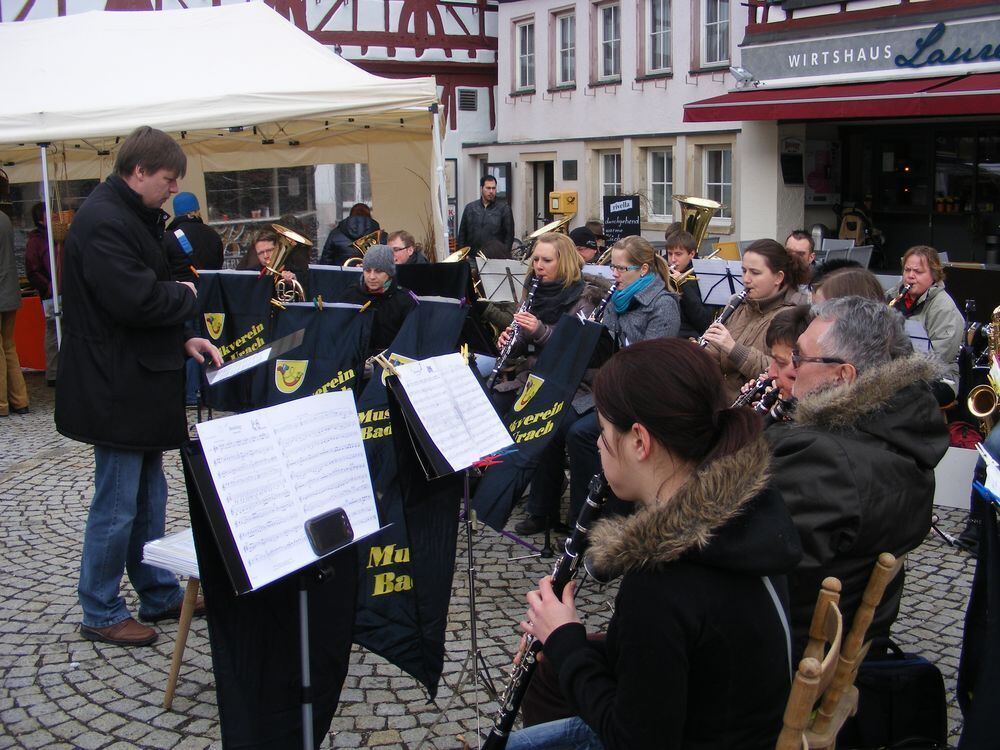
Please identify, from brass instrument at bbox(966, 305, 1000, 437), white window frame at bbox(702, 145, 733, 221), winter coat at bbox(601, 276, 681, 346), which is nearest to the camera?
brass instrument at bbox(966, 305, 1000, 437)

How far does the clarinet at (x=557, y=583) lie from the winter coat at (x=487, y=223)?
11.8m

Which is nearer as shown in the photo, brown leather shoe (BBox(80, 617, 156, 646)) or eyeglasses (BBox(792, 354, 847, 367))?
eyeglasses (BBox(792, 354, 847, 367))

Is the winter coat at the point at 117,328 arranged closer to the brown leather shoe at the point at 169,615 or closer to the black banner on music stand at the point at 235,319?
the brown leather shoe at the point at 169,615

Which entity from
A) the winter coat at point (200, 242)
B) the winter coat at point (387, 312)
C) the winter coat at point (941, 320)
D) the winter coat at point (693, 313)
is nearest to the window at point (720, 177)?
the winter coat at point (200, 242)

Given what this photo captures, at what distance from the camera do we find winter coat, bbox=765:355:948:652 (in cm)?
244

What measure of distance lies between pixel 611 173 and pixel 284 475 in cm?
1647

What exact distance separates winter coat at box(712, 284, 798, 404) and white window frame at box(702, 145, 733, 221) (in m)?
10.7

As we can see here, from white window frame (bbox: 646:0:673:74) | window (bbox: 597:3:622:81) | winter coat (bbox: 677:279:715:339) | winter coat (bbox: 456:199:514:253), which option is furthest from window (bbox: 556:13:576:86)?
winter coat (bbox: 677:279:715:339)

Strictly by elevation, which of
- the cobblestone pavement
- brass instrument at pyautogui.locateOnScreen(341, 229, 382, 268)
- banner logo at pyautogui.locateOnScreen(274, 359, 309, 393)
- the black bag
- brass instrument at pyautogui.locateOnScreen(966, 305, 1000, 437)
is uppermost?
brass instrument at pyautogui.locateOnScreen(341, 229, 382, 268)

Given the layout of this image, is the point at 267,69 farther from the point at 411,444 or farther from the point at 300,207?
the point at 411,444

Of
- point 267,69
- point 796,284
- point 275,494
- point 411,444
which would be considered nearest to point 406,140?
point 267,69

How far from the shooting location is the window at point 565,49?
1853 cm

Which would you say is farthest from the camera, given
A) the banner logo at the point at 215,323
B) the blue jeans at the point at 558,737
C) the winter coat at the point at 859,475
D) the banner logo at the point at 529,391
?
the banner logo at the point at 215,323

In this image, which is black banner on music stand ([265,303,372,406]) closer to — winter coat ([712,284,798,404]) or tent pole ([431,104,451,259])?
winter coat ([712,284,798,404])
